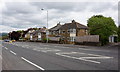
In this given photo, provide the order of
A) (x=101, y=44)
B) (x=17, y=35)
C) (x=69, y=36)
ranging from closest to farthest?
(x=101, y=44)
(x=69, y=36)
(x=17, y=35)

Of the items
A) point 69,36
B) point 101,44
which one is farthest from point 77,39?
point 69,36

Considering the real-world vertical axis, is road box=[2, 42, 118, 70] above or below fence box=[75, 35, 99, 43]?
below

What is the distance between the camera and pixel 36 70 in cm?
819

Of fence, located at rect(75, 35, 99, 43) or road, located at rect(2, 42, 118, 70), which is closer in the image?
road, located at rect(2, 42, 118, 70)

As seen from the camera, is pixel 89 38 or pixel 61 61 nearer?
pixel 61 61

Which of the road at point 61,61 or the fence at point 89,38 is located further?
the fence at point 89,38

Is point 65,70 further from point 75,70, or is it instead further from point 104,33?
point 104,33

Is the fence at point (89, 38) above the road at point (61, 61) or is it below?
above

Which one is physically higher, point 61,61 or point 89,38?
point 89,38

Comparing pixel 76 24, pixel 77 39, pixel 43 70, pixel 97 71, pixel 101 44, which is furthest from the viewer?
pixel 76 24

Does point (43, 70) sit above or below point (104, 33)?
below

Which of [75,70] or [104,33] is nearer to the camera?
[75,70]

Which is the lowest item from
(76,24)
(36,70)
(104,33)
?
(36,70)

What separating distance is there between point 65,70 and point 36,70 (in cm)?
148
